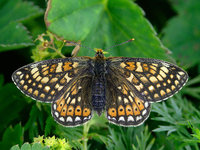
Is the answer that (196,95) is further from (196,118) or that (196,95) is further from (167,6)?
(167,6)

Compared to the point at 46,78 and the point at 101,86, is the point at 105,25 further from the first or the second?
the point at 46,78

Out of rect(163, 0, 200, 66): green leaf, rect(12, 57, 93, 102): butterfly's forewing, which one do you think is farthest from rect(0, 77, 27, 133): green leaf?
rect(163, 0, 200, 66): green leaf

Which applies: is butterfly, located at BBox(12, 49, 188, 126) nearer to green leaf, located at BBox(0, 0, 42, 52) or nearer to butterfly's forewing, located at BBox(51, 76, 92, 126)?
butterfly's forewing, located at BBox(51, 76, 92, 126)

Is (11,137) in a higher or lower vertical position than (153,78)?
lower

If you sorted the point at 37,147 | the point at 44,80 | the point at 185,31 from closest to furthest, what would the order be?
the point at 37,147 < the point at 44,80 < the point at 185,31

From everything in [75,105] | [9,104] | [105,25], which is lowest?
[9,104]

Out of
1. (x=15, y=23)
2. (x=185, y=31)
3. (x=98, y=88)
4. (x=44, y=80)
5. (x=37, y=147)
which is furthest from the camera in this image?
Result: (x=185, y=31)

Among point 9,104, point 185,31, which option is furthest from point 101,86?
point 185,31

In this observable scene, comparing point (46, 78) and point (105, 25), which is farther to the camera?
point (105, 25)
